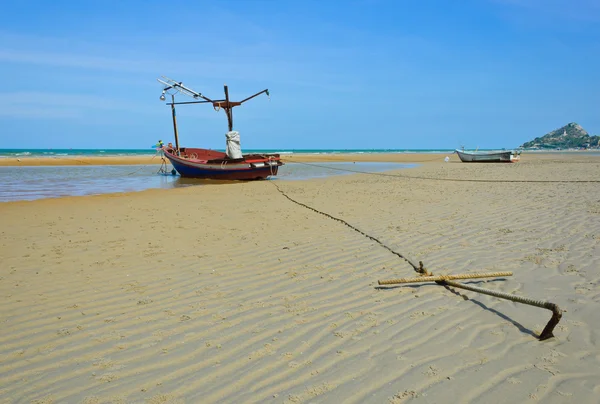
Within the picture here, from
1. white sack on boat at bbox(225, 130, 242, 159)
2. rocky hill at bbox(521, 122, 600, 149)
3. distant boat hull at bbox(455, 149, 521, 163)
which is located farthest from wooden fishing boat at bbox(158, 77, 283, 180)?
rocky hill at bbox(521, 122, 600, 149)

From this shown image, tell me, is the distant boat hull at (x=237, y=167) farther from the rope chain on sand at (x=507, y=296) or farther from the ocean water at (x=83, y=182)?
the rope chain on sand at (x=507, y=296)

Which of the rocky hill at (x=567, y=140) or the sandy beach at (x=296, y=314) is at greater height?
the rocky hill at (x=567, y=140)

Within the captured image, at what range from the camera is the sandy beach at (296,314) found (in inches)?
106

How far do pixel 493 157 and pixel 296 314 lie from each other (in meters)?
35.4

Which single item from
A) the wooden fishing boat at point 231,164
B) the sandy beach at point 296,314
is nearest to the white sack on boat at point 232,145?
the wooden fishing boat at point 231,164

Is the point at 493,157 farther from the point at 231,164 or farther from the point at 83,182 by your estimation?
the point at 83,182

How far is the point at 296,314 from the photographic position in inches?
150

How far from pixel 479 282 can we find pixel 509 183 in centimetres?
1184

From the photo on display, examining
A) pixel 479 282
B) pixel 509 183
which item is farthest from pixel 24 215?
pixel 509 183

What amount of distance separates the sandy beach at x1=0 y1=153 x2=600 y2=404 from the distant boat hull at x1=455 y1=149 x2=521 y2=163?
2824cm

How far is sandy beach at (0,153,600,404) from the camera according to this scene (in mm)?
2689

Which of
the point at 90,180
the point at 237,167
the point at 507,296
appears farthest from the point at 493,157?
the point at 507,296

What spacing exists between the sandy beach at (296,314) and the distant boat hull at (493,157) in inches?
1112

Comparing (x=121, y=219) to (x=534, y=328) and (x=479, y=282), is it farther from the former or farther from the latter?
(x=534, y=328)
